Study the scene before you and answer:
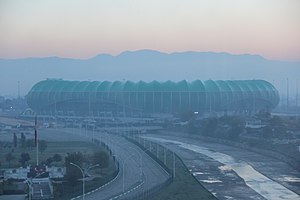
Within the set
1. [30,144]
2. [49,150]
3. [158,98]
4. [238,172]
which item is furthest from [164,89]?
[238,172]

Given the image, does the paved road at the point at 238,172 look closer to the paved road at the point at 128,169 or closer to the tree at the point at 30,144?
the paved road at the point at 128,169

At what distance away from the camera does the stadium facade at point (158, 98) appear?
84.6 feet

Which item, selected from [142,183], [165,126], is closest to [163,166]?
[142,183]

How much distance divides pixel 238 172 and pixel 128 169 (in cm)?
185

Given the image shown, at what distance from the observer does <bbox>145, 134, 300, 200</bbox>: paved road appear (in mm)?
8812

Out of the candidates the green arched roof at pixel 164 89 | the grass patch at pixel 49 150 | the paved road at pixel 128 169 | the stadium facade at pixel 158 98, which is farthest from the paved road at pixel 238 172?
the green arched roof at pixel 164 89

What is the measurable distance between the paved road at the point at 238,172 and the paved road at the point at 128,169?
69 centimetres

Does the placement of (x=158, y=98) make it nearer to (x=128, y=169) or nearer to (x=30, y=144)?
(x=30, y=144)

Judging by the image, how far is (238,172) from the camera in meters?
10.9

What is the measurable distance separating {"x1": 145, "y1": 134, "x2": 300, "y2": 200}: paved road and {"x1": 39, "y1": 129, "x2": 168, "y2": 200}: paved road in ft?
2.27

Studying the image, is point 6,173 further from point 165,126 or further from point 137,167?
point 165,126

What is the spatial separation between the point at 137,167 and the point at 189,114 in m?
11.7

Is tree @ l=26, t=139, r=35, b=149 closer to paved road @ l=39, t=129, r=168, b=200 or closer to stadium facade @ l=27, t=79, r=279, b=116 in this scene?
paved road @ l=39, t=129, r=168, b=200

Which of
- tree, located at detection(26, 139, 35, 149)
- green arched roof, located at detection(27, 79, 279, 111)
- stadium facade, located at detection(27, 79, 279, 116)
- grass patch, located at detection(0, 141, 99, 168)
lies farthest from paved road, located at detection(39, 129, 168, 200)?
green arched roof, located at detection(27, 79, 279, 111)
